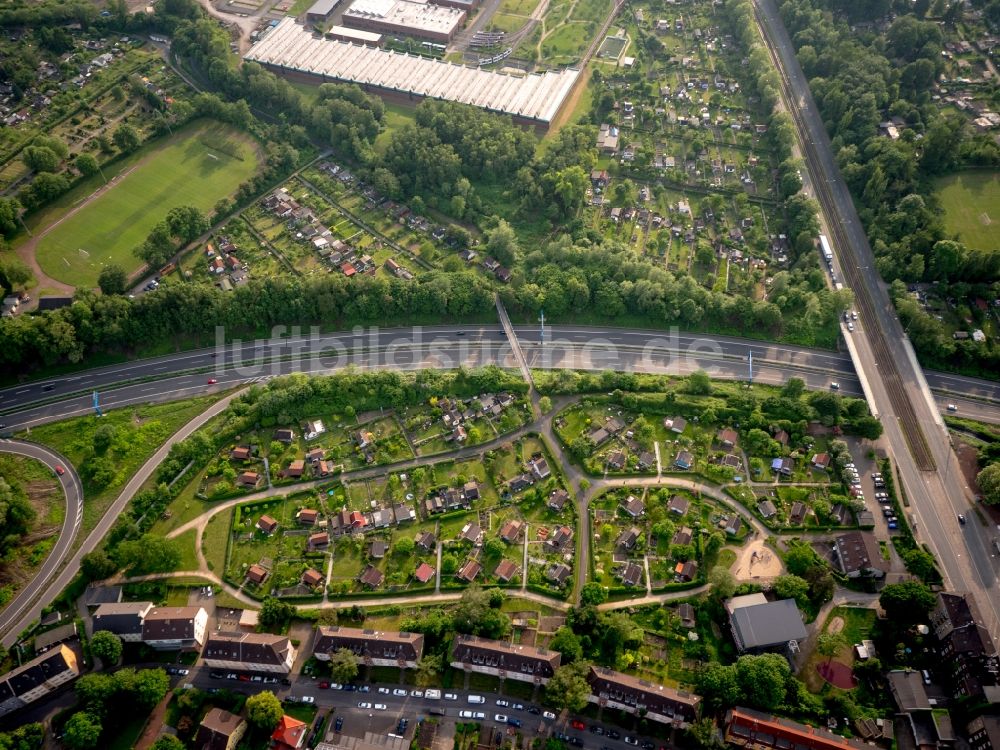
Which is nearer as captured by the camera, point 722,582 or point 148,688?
point 148,688

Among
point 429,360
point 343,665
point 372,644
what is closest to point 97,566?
point 343,665

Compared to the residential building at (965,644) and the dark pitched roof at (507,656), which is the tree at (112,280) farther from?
the residential building at (965,644)

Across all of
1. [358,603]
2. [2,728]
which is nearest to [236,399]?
[358,603]

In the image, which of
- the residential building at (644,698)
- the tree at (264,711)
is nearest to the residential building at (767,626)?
the residential building at (644,698)

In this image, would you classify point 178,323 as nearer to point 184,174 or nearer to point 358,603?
point 184,174

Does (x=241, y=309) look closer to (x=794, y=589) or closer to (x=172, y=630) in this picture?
(x=172, y=630)
